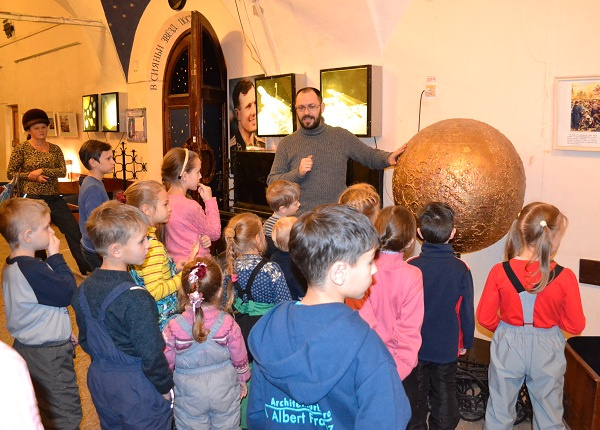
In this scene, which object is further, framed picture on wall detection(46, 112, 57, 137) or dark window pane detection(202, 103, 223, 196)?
framed picture on wall detection(46, 112, 57, 137)

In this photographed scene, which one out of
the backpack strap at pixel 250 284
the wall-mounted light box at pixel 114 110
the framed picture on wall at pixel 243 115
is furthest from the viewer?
the wall-mounted light box at pixel 114 110

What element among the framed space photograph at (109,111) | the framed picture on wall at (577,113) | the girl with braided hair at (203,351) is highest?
the framed space photograph at (109,111)

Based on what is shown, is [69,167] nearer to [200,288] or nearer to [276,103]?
[276,103]

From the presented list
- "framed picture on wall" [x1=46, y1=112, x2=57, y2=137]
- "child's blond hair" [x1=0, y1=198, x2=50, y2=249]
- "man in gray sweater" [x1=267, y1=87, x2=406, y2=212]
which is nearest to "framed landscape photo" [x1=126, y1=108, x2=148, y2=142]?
"framed picture on wall" [x1=46, y1=112, x2=57, y2=137]

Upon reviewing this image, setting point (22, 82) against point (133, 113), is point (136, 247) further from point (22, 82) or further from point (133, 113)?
point (22, 82)

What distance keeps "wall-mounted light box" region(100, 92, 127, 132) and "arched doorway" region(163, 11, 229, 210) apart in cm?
156

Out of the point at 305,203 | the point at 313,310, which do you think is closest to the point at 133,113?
the point at 305,203

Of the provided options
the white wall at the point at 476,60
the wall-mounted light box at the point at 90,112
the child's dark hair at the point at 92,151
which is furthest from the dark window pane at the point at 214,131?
the wall-mounted light box at the point at 90,112

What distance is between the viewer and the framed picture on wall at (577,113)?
3916 millimetres

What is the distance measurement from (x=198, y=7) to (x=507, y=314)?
21.0 ft

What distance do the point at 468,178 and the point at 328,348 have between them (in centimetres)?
201

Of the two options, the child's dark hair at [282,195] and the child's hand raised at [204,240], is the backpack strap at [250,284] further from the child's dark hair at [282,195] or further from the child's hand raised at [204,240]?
the child's hand raised at [204,240]

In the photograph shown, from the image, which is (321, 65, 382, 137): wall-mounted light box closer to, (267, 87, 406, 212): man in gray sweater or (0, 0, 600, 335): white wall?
(0, 0, 600, 335): white wall

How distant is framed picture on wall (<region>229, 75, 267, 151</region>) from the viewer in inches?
287
